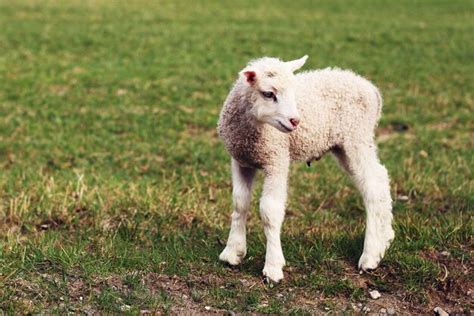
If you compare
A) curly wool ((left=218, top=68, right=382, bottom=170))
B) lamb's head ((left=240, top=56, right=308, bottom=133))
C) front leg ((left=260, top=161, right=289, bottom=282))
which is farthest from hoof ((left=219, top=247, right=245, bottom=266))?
lamb's head ((left=240, top=56, right=308, bottom=133))

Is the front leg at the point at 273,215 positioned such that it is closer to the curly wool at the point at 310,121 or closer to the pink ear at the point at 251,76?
the curly wool at the point at 310,121

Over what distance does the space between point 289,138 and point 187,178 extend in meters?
3.58

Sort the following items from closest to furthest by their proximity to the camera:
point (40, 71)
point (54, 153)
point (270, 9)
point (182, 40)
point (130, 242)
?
1. point (130, 242)
2. point (54, 153)
3. point (40, 71)
4. point (182, 40)
5. point (270, 9)

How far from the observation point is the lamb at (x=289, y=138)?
5.01 meters

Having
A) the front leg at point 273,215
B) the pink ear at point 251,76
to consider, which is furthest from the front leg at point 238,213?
the pink ear at point 251,76

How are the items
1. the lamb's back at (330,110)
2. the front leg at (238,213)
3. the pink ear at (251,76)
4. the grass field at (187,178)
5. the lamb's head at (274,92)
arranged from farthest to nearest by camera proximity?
the front leg at (238,213)
the lamb's back at (330,110)
the grass field at (187,178)
the pink ear at (251,76)
the lamb's head at (274,92)

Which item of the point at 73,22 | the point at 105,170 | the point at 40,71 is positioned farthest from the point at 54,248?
the point at 73,22

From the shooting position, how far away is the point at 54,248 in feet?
19.2

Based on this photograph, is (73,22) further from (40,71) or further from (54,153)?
(54,153)

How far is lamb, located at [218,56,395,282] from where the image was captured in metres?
5.01

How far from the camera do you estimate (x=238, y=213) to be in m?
5.69

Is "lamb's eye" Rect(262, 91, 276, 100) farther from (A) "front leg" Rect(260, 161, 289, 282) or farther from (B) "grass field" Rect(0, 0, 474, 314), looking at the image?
(B) "grass field" Rect(0, 0, 474, 314)

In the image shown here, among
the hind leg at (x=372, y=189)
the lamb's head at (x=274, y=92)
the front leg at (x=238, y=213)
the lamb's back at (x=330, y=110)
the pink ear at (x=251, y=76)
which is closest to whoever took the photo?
the lamb's head at (x=274, y=92)

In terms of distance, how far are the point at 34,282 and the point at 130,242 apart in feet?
4.73
